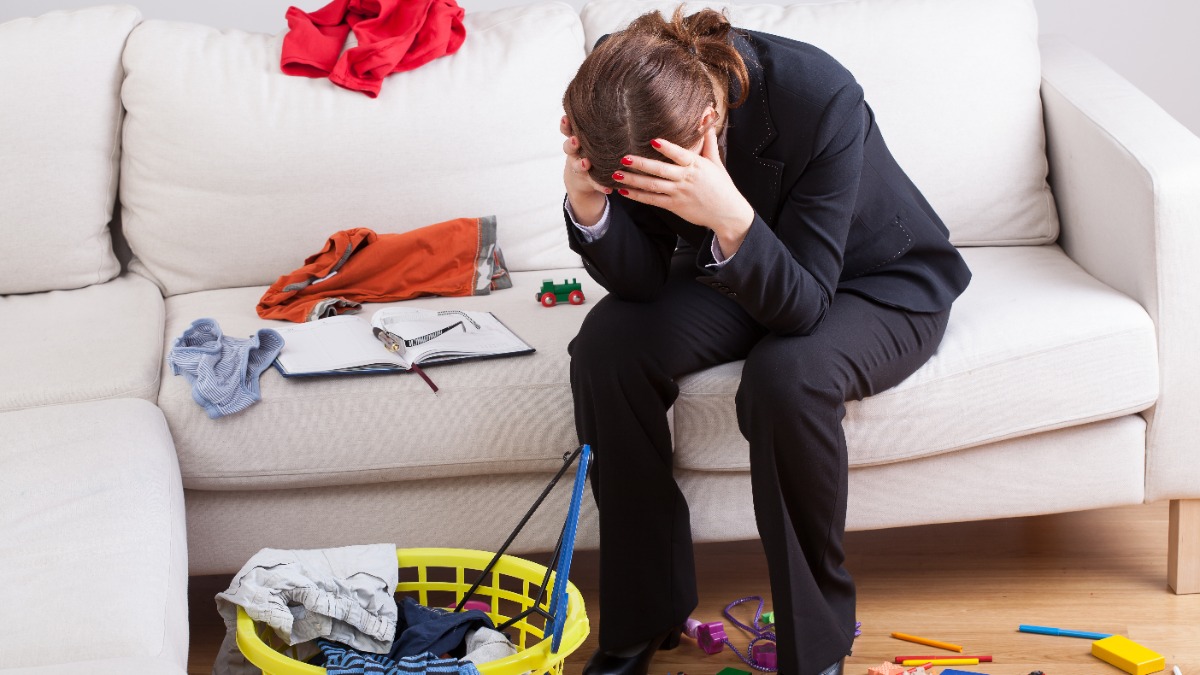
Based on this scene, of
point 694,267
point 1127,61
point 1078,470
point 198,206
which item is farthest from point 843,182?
point 1127,61

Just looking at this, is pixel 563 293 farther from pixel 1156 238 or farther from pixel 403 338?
pixel 1156 238

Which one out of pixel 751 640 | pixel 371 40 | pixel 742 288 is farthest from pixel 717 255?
pixel 371 40

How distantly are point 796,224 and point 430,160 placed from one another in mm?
870

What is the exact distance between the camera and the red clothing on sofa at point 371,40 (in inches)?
83.0

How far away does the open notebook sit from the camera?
1674 mm

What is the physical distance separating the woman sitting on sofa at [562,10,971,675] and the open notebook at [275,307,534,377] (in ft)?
0.72

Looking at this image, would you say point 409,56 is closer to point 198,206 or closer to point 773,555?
point 198,206

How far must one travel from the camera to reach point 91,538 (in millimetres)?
1301

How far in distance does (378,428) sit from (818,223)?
669 millimetres

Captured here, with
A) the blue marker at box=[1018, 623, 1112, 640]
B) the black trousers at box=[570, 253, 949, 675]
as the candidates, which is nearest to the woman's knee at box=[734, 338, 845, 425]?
the black trousers at box=[570, 253, 949, 675]

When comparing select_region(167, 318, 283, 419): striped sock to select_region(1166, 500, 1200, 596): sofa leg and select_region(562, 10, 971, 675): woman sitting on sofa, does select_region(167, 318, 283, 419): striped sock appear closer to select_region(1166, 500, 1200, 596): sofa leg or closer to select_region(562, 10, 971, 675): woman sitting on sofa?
select_region(562, 10, 971, 675): woman sitting on sofa

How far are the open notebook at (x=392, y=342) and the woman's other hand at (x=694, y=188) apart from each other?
0.46 metres

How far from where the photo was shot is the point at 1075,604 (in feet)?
5.74

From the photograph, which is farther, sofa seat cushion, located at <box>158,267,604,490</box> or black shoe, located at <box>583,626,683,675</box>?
sofa seat cushion, located at <box>158,267,604,490</box>
